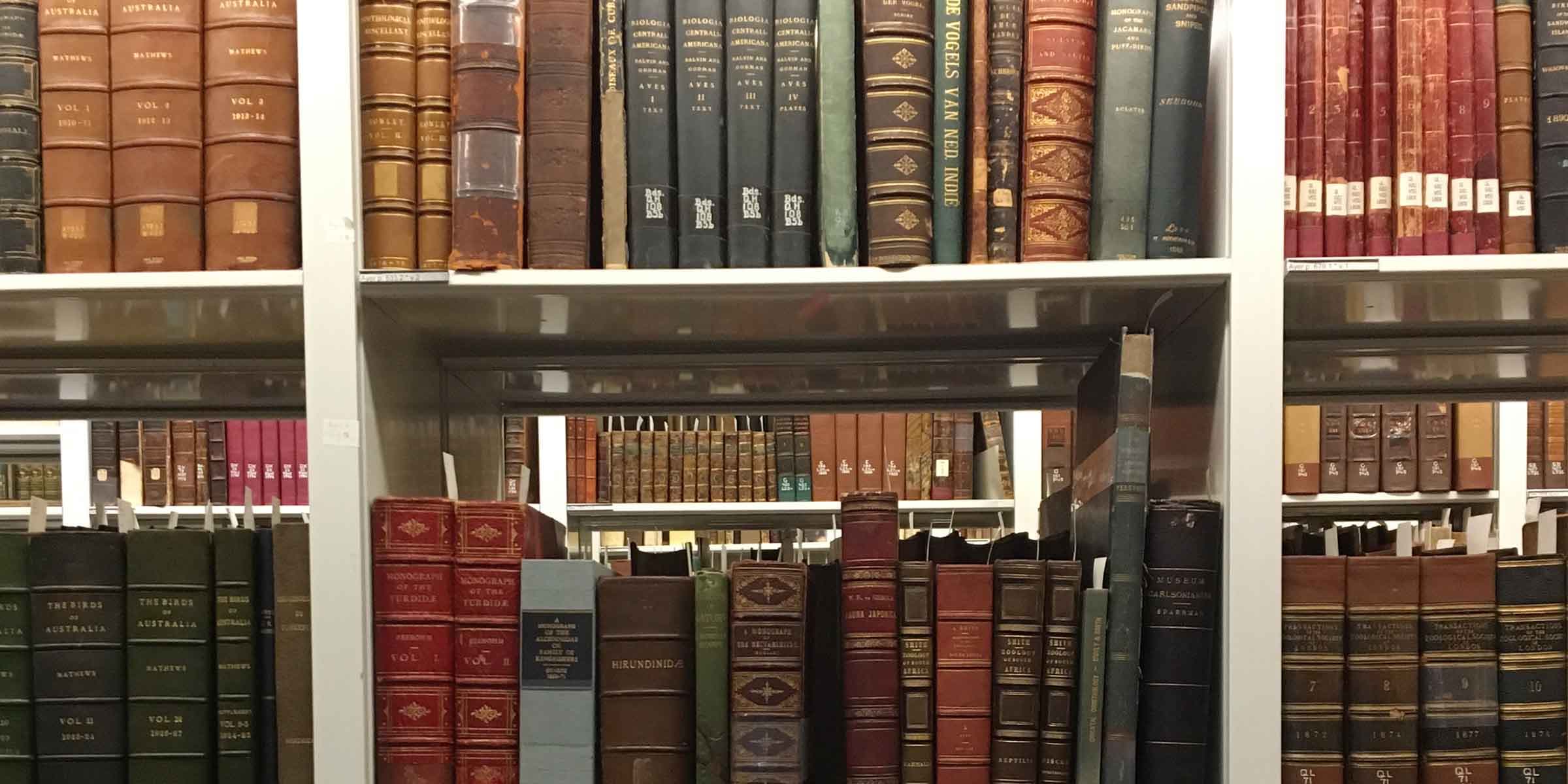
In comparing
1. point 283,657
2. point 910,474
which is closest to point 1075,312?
point 283,657

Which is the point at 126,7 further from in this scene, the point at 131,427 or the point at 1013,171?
the point at 131,427

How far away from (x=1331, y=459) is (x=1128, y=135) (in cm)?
213

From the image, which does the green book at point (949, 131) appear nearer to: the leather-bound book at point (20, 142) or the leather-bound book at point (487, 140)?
the leather-bound book at point (487, 140)

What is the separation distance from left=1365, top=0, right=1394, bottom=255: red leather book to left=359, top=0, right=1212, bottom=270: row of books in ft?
0.56

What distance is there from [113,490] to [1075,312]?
8.56ft

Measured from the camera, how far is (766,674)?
118 cm

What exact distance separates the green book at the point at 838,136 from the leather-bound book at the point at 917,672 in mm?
306

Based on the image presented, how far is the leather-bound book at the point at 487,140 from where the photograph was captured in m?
1.17

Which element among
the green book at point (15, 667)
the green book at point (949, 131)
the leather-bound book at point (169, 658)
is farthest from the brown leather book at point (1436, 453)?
the green book at point (15, 667)

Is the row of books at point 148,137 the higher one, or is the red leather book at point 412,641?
the row of books at point 148,137

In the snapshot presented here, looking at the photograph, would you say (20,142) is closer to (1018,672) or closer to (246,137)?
(246,137)

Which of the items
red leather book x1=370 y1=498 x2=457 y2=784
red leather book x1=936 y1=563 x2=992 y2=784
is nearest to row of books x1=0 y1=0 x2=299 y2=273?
red leather book x1=370 y1=498 x2=457 y2=784

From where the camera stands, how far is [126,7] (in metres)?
1.19

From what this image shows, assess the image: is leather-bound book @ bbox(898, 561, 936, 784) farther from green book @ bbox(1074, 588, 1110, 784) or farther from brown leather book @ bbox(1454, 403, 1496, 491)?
brown leather book @ bbox(1454, 403, 1496, 491)
